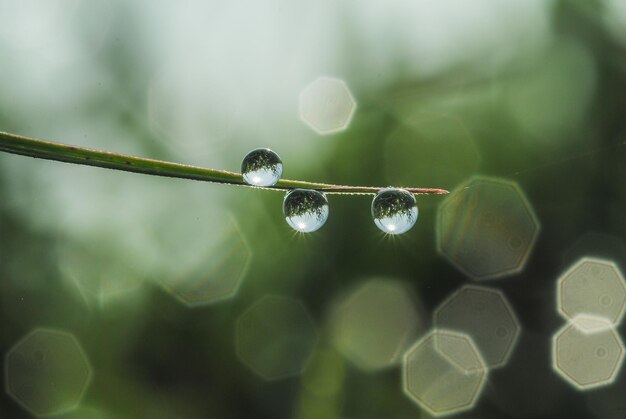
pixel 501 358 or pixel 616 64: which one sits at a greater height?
pixel 616 64

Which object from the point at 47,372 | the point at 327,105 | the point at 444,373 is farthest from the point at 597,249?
the point at 47,372

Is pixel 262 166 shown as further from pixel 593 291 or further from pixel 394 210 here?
pixel 593 291

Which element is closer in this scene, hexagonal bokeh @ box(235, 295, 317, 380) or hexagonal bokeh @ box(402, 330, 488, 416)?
hexagonal bokeh @ box(402, 330, 488, 416)

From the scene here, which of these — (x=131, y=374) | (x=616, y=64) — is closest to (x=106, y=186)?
(x=131, y=374)

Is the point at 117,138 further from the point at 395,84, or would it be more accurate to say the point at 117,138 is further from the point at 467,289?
the point at 467,289

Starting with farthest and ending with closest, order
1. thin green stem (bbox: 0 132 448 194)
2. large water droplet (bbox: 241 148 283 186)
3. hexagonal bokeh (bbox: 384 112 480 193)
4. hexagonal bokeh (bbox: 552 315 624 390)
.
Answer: hexagonal bokeh (bbox: 384 112 480 193), hexagonal bokeh (bbox: 552 315 624 390), large water droplet (bbox: 241 148 283 186), thin green stem (bbox: 0 132 448 194)

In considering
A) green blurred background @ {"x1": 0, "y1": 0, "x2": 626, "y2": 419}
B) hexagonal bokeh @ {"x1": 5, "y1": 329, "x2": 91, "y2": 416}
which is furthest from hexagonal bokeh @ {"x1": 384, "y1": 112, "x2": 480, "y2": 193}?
hexagonal bokeh @ {"x1": 5, "y1": 329, "x2": 91, "y2": 416}

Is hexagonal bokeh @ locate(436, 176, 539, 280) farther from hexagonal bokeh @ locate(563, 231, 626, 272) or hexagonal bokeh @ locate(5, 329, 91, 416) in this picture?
hexagonal bokeh @ locate(5, 329, 91, 416)
